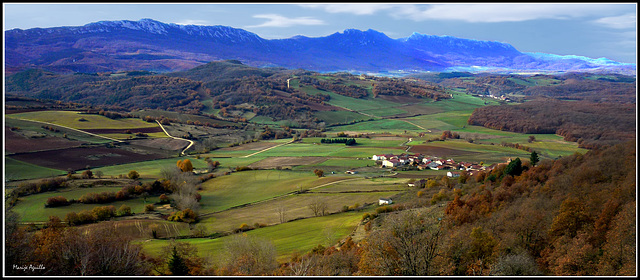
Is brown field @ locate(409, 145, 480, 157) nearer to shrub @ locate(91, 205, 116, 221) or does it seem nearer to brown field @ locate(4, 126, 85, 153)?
shrub @ locate(91, 205, 116, 221)

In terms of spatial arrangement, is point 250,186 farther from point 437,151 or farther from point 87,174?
point 437,151

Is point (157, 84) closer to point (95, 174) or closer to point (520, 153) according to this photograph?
point (95, 174)

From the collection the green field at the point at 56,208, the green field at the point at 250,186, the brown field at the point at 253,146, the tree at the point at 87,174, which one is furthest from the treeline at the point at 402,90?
the green field at the point at 56,208

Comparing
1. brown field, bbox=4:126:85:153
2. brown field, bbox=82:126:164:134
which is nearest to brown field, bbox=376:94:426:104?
brown field, bbox=82:126:164:134

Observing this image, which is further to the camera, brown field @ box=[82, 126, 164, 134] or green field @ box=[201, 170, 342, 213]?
brown field @ box=[82, 126, 164, 134]

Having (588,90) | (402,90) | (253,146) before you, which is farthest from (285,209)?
(588,90)

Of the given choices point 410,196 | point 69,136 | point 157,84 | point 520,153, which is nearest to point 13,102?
point 69,136
